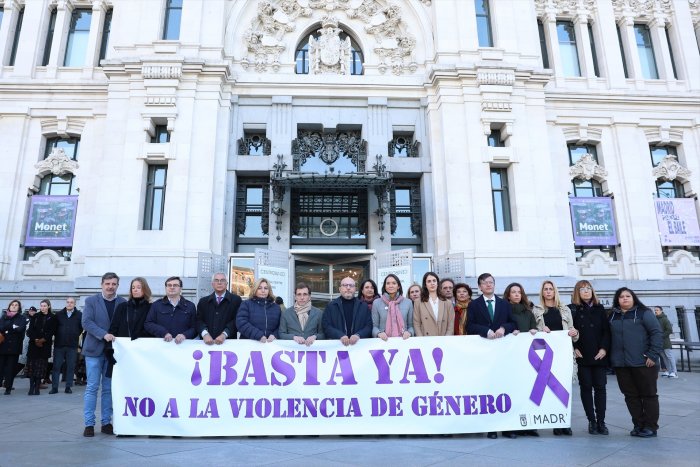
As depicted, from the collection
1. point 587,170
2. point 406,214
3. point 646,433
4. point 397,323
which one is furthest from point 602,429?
point 587,170

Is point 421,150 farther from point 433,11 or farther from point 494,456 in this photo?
point 494,456

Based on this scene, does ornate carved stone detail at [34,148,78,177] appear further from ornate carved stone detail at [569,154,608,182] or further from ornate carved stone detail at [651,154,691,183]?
ornate carved stone detail at [651,154,691,183]

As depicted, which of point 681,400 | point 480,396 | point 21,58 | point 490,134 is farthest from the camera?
point 21,58

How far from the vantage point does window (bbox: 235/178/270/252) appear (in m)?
17.6

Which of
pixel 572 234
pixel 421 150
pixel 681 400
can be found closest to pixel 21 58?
pixel 421 150

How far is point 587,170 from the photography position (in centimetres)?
1934

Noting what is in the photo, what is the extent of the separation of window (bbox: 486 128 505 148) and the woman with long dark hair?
12035 mm

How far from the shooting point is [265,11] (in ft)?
63.6

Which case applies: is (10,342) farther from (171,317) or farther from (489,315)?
(489,315)

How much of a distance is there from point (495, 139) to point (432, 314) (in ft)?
42.1

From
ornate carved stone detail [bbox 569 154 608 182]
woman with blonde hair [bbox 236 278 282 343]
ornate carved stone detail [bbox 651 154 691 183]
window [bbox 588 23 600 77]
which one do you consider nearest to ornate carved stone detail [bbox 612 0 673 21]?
window [bbox 588 23 600 77]

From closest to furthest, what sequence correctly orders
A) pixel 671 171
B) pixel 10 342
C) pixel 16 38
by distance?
pixel 10 342
pixel 671 171
pixel 16 38

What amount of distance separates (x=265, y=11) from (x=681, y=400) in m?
19.9

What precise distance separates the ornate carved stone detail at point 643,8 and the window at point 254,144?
58.5ft
